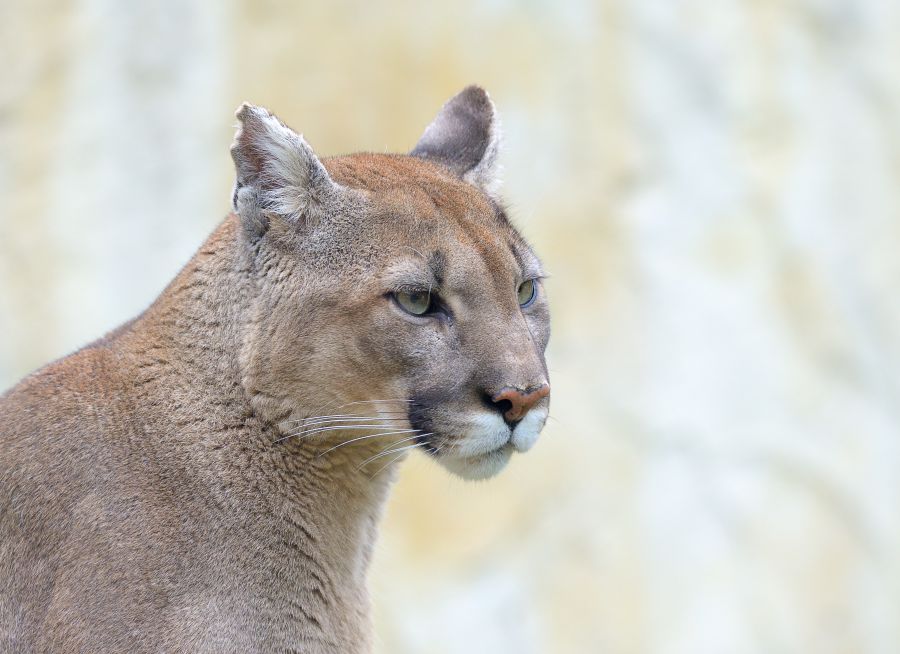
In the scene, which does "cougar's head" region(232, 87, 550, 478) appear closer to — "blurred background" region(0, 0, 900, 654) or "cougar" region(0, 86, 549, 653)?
"cougar" region(0, 86, 549, 653)

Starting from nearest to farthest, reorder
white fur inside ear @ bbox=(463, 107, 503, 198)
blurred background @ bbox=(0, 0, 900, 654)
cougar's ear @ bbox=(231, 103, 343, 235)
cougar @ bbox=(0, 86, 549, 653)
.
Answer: cougar @ bbox=(0, 86, 549, 653) < cougar's ear @ bbox=(231, 103, 343, 235) < white fur inside ear @ bbox=(463, 107, 503, 198) < blurred background @ bbox=(0, 0, 900, 654)

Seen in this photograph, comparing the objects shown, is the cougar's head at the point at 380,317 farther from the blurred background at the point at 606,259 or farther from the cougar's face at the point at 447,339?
the blurred background at the point at 606,259

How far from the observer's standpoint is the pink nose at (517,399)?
12.5 ft

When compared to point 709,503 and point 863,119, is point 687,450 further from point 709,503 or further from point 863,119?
point 863,119

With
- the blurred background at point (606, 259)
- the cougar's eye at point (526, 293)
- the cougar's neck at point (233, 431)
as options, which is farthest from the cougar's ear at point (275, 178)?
the blurred background at point (606, 259)

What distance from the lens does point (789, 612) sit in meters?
10.8

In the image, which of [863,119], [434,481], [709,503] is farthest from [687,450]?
[863,119]

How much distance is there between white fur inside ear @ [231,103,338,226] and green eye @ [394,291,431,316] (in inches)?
17.8

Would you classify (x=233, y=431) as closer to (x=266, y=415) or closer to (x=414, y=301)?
(x=266, y=415)

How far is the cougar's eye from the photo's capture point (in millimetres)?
4324

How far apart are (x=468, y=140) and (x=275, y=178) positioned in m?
1.14

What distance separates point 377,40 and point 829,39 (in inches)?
166

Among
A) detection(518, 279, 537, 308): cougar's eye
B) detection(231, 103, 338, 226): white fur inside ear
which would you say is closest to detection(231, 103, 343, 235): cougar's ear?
detection(231, 103, 338, 226): white fur inside ear

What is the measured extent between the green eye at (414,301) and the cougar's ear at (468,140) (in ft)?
2.85
